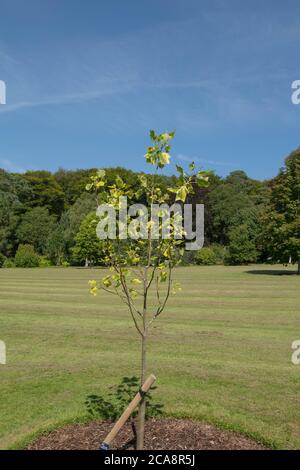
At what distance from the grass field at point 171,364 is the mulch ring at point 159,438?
0.30m

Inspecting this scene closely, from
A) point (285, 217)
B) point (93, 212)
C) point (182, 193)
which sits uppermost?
point (93, 212)

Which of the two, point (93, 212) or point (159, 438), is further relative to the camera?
point (93, 212)

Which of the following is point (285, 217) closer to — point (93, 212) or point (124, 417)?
point (93, 212)

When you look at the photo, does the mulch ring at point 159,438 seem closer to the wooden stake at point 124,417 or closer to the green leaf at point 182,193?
the wooden stake at point 124,417

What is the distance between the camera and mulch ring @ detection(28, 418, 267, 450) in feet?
17.6

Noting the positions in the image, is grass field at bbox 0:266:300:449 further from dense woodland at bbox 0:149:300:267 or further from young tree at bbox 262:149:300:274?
dense woodland at bbox 0:149:300:267

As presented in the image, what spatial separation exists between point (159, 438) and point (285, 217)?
108ft

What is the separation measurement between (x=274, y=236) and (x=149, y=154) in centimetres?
3242

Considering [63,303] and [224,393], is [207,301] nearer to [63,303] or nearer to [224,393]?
[63,303]

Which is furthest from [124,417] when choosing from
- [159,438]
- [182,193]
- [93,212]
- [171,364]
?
[93,212]

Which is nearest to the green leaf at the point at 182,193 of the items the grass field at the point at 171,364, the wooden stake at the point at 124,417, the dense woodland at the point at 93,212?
the wooden stake at the point at 124,417

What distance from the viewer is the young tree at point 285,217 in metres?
34.6

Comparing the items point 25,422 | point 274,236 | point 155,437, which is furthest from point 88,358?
point 274,236

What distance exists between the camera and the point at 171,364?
8.98m
